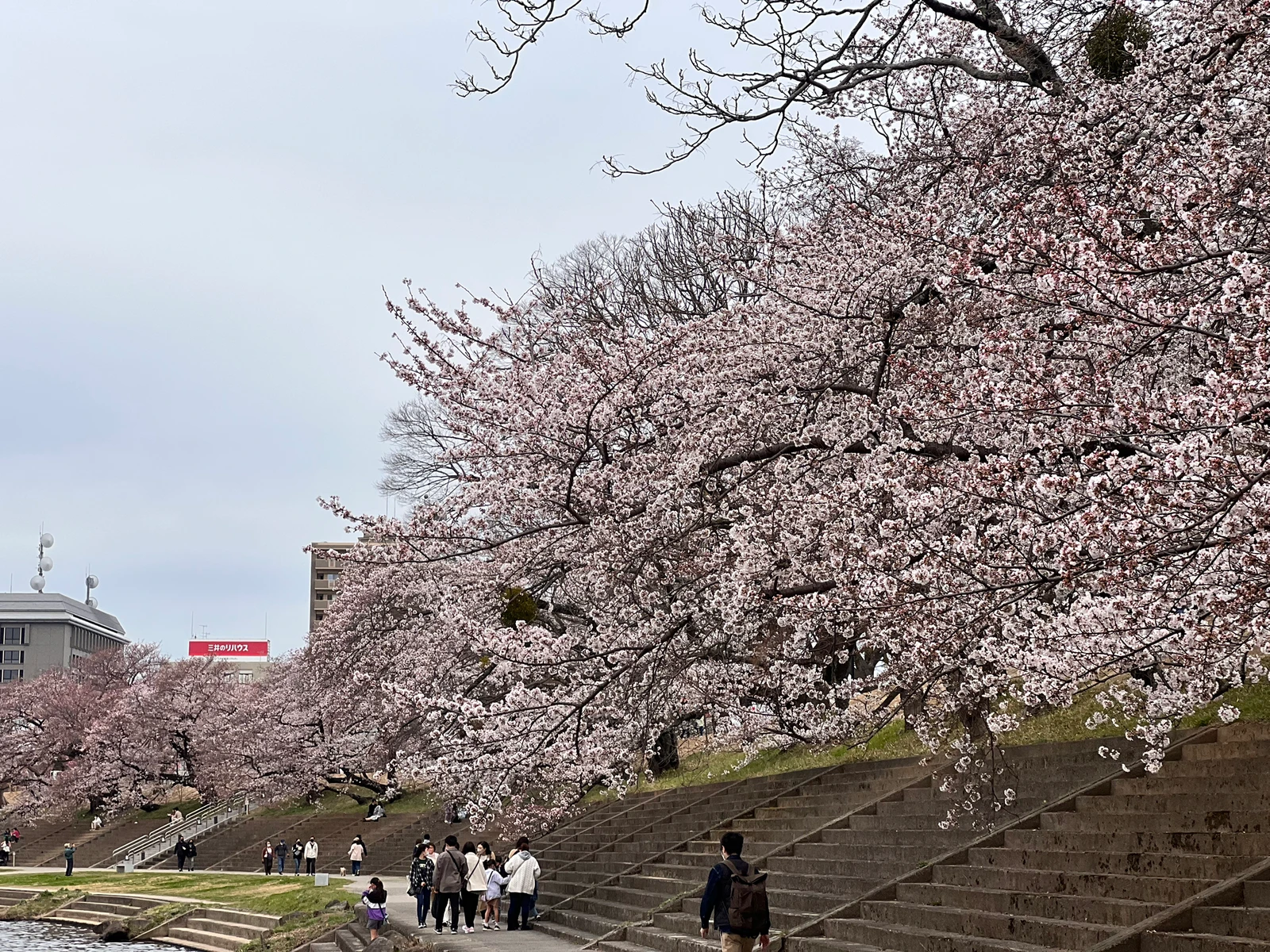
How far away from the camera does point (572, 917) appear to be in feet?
57.5

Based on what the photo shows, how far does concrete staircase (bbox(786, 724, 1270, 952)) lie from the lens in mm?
8250

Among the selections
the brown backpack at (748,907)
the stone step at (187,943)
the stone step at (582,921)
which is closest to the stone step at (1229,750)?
the brown backpack at (748,907)

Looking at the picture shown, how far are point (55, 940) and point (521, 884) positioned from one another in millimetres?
14957

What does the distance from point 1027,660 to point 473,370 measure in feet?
31.1

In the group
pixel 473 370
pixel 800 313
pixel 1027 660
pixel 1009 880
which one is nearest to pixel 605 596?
pixel 473 370

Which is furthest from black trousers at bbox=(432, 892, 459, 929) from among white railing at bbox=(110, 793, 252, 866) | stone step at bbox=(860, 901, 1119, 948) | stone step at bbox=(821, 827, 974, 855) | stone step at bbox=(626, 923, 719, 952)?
white railing at bbox=(110, 793, 252, 866)

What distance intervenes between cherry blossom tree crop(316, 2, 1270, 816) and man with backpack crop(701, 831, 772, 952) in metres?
2.03

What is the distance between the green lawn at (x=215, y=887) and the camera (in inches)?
1040

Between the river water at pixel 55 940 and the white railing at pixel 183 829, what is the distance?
62.7ft

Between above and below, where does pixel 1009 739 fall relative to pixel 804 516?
below

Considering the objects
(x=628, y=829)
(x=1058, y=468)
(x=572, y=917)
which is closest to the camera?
(x=1058, y=468)

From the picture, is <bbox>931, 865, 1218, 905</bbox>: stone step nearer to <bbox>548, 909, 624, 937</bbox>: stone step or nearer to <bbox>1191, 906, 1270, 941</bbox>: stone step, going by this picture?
<bbox>1191, 906, 1270, 941</bbox>: stone step

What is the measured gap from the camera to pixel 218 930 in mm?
25938

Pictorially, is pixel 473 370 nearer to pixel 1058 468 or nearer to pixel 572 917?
pixel 572 917
